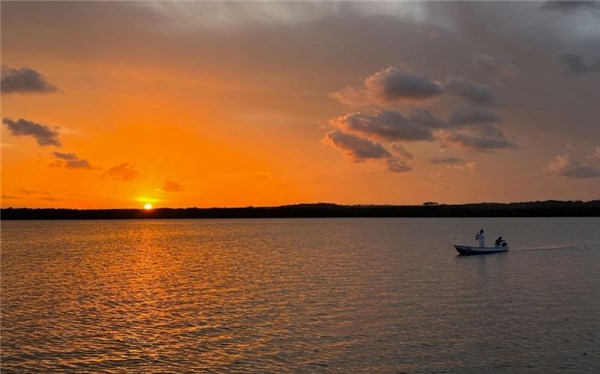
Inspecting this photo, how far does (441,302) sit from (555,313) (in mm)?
7918

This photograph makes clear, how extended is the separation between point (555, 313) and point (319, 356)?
18612mm

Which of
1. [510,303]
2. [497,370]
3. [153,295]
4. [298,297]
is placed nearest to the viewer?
[497,370]

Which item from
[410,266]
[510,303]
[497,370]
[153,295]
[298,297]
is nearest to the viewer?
[497,370]

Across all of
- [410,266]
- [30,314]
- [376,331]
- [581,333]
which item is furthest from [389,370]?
[410,266]

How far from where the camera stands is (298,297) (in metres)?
45.6

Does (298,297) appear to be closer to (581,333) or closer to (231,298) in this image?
(231,298)

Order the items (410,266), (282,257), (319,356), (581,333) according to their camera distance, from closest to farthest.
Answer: (319,356), (581,333), (410,266), (282,257)

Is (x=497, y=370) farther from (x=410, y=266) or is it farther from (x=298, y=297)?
(x=410, y=266)

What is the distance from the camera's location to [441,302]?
141 feet

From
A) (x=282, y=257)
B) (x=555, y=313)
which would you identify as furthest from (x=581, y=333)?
(x=282, y=257)

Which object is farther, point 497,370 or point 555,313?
point 555,313

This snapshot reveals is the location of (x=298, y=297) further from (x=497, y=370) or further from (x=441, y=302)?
(x=497, y=370)

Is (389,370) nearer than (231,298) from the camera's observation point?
Yes

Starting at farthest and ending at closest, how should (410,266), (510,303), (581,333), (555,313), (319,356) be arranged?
(410,266) < (510,303) < (555,313) < (581,333) < (319,356)
